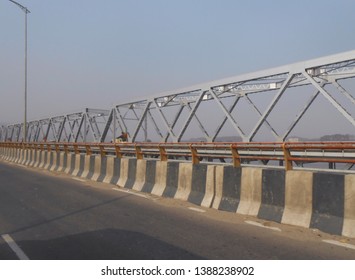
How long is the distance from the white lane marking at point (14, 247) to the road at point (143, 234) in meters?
0.01

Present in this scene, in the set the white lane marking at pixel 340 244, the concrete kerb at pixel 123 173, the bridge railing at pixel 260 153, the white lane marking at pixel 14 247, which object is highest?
the bridge railing at pixel 260 153

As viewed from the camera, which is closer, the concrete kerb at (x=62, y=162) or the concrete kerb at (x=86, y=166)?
the concrete kerb at (x=86, y=166)

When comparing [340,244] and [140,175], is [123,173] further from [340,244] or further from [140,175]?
[340,244]

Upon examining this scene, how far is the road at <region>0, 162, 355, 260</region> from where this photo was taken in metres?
5.91

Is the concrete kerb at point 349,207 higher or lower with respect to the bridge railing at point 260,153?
lower

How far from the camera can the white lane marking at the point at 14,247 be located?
5797 mm

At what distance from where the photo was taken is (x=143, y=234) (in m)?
7.17

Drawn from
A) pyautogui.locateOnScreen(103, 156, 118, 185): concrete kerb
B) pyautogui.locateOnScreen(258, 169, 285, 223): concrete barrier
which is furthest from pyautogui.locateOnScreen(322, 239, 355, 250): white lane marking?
pyautogui.locateOnScreen(103, 156, 118, 185): concrete kerb

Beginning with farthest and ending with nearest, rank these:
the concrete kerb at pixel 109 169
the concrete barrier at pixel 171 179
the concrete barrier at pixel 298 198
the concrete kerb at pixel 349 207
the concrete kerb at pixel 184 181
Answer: the concrete kerb at pixel 109 169
the concrete barrier at pixel 171 179
the concrete kerb at pixel 184 181
the concrete barrier at pixel 298 198
the concrete kerb at pixel 349 207

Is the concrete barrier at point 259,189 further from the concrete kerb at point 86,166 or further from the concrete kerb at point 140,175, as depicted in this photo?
the concrete kerb at point 86,166

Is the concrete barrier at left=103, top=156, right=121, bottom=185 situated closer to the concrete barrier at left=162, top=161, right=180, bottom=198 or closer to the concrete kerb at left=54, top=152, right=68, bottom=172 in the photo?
the concrete barrier at left=162, top=161, right=180, bottom=198

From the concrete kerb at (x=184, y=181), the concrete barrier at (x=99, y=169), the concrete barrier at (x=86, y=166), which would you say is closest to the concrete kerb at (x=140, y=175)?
the concrete kerb at (x=184, y=181)

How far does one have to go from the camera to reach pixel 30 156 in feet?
94.9

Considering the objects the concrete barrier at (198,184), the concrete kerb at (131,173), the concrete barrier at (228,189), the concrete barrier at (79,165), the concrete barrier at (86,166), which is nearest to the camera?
the concrete barrier at (228,189)
